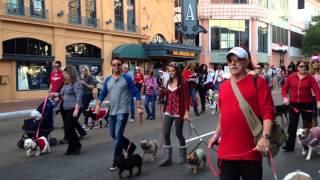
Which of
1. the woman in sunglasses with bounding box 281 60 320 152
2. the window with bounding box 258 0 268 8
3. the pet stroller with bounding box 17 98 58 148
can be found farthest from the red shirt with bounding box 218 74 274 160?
the window with bounding box 258 0 268 8

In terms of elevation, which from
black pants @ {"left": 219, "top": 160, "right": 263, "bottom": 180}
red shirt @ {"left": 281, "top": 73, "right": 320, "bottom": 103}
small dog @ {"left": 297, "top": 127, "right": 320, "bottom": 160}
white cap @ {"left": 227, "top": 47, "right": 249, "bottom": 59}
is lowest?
small dog @ {"left": 297, "top": 127, "right": 320, "bottom": 160}

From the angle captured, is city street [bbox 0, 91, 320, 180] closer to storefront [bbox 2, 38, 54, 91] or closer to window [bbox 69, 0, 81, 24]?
storefront [bbox 2, 38, 54, 91]

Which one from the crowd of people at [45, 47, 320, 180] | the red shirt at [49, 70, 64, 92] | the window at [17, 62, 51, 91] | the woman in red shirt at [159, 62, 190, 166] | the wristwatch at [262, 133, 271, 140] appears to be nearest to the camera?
the wristwatch at [262, 133, 271, 140]

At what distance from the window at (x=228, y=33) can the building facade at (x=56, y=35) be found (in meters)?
18.1

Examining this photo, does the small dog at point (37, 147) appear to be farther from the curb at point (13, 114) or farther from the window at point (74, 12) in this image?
the window at point (74, 12)

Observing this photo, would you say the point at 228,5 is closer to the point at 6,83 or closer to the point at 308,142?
the point at 6,83

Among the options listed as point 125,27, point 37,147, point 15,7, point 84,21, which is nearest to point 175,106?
point 37,147

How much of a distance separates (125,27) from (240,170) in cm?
3180

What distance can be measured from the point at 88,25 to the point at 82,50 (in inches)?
64.2

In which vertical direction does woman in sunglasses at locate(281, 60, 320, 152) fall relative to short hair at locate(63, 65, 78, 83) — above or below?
below

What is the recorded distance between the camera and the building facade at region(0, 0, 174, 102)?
2652 centimetres

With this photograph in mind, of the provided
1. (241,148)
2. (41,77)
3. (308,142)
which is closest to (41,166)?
(308,142)

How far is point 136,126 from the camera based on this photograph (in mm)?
14531

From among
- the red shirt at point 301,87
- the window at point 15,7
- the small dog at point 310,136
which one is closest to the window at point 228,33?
the window at point 15,7
